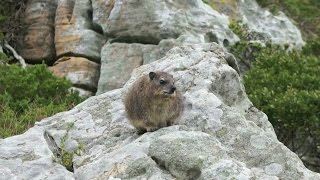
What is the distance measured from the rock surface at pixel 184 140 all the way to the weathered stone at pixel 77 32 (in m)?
9.31

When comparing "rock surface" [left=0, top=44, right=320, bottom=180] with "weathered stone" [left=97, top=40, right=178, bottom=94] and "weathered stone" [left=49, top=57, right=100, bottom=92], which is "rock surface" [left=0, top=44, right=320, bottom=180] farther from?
"weathered stone" [left=49, top=57, right=100, bottom=92]

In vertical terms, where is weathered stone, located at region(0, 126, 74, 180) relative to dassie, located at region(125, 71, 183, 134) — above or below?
below

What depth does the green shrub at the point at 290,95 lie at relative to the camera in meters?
13.9

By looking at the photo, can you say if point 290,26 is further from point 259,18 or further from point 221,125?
point 221,125

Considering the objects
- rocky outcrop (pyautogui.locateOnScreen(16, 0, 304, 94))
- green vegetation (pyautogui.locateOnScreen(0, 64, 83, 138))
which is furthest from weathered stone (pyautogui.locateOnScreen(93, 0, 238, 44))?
green vegetation (pyautogui.locateOnScreen(0, 64, 83, 138))

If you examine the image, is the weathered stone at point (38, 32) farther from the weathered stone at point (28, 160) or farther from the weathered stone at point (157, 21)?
the weathered stone at point (28, 160)

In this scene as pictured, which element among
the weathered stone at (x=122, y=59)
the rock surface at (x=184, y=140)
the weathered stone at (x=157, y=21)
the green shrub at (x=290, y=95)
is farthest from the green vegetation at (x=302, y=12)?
the rock surface at (x=184, y=140)

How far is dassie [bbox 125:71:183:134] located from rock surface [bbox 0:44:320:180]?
6.6 inches

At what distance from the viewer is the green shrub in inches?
549

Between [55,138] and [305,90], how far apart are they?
8.13m

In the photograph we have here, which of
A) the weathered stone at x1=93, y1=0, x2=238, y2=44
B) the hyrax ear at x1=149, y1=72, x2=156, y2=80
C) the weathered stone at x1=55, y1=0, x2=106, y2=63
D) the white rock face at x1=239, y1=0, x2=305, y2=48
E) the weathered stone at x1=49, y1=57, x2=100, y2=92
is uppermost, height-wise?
the hyrax ear at x1=149, y1=72, x2=156, y2=80

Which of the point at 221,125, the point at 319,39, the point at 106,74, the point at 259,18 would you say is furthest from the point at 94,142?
the point at 259,18

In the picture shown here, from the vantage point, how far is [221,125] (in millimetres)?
7508

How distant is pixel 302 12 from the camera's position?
26.8 meters
